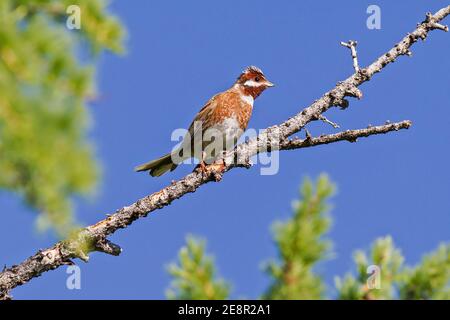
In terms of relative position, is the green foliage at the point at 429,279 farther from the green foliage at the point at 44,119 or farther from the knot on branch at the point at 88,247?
the knot on branch at the point at 88,247

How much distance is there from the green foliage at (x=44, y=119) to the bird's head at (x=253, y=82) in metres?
6.95

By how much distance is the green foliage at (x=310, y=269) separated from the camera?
2018 millimetres

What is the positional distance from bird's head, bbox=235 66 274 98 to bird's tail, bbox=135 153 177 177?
1671mm

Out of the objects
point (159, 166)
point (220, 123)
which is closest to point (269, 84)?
point (220, 123)

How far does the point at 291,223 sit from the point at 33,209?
866 millimetres

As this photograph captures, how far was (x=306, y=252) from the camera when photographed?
2035 mm

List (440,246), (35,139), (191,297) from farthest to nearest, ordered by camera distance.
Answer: (440,246), (191,297), (35,139)

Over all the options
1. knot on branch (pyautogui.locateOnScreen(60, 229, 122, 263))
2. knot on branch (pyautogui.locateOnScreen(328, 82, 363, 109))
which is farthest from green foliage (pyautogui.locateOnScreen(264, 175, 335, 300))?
knot on branch (pyautogui.locateOnScreen(328, 82, 363, 109))

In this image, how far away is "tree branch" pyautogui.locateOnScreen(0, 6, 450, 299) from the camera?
16.3ft

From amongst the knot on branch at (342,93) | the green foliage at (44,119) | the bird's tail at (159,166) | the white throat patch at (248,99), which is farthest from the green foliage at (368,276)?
the white throat patch at (248,99)

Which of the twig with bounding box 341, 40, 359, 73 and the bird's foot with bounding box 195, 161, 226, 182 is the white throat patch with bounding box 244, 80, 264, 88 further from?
the bird's foot with bounding box 195, 161, 226, 182
